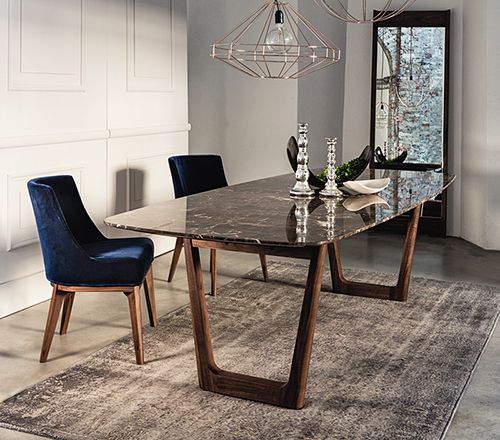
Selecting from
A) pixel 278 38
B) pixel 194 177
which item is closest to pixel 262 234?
pixel 278 38

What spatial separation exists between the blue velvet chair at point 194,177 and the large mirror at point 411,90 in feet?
6.68

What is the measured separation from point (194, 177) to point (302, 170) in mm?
1392

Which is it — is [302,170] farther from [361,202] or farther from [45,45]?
[45,45]

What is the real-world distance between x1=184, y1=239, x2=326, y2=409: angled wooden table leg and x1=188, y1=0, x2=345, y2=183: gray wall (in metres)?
3.88

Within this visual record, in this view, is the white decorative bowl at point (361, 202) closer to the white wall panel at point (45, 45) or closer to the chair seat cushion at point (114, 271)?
the chair seat cushion at point (114, 271)

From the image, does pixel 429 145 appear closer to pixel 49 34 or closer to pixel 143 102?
pixel 143 102

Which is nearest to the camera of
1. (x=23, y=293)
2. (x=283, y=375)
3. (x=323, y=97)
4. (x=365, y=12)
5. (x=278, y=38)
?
(x=278, y=38)

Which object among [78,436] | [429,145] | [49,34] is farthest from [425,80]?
[78,436]

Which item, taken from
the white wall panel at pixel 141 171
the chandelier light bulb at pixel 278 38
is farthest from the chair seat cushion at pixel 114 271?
the white wall panel at pixel 141 171

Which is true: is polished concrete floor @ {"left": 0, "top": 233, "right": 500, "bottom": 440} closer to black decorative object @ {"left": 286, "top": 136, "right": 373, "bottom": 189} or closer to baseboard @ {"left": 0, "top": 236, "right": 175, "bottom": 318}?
baseboard @ {"left": 0, "top": 236, "right": 175, "bottom": 318}

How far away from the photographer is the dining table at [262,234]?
Answer: 313 centimetres

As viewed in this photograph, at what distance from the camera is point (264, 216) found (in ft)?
11.6

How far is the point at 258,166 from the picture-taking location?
727 centimetres

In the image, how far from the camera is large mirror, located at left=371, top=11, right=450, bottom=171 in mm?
6863
